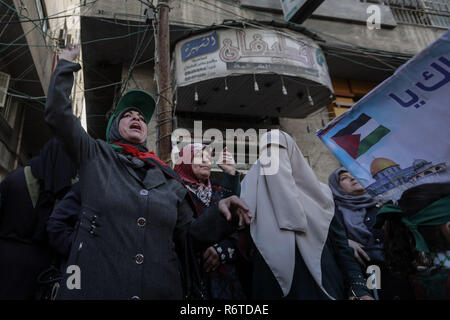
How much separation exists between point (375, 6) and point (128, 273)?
10.9 meters

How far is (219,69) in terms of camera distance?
6293 millimetres

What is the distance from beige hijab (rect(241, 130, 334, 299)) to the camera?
1687 mm

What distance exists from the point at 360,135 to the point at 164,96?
2.37 metres

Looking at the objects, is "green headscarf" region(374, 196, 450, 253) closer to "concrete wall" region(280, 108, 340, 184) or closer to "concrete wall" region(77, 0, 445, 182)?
"concrete wall" region(77, 0, 445, 182)

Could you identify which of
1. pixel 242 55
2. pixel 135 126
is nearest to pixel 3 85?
pixel 242 55

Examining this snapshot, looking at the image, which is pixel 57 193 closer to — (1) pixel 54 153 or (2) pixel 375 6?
(1) pixel 54 153

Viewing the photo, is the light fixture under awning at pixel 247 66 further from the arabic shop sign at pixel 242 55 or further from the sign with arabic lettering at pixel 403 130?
the sign with arabic lettering at pixel 403 130

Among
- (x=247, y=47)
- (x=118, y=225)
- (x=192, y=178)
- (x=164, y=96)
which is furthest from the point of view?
(x=247, y=47)

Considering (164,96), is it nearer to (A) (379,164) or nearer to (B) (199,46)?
(A) (379,164)

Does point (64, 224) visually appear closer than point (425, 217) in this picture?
Yes

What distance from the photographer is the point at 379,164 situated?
7.54ft

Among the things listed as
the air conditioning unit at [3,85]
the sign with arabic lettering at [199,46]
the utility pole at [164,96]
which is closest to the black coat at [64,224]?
the utility pole at [164,96]

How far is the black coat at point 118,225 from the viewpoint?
1295 millimetres

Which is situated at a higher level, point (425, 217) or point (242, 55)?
point (242, 55)
